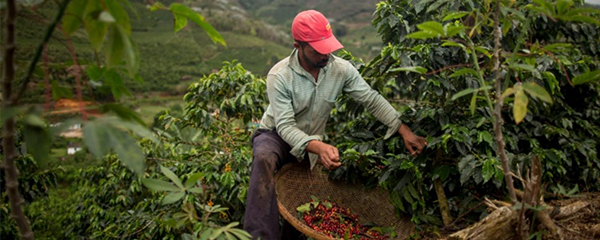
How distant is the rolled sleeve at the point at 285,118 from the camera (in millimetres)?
2338

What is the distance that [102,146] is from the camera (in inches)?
35.7

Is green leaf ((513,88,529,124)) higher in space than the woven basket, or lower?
higher

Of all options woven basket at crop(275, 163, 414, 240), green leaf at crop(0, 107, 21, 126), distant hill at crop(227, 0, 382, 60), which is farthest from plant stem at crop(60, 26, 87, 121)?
distant hill at crop(227, 0, 382, 60)

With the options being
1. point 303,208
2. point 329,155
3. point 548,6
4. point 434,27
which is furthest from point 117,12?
point 303,208

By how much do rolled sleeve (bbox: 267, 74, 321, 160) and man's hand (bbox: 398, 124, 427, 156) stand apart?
446 millimetres

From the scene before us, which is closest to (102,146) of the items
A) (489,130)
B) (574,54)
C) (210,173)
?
(489,130)

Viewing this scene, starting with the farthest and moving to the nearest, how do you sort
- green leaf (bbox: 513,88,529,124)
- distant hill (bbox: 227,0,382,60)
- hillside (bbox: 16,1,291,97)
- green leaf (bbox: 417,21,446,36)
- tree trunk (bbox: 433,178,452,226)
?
distant hill (bbox: 227,0,382,60), hillside (bbox: 16,1,291,97), tree trunk (bbox: 433,178,452,226), green leaf (bbox: 417,21,446,36), green leaf (bbox: 513,88,529,124)

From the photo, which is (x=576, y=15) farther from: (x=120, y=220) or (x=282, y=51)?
(x=282, y=51)

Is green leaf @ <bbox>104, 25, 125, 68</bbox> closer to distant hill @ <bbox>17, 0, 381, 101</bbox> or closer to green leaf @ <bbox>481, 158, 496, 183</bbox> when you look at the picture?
green leaf @ <bbox>481, 158, 496, 183</bbox>

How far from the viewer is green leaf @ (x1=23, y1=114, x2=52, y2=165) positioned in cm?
97

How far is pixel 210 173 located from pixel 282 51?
81.7 ft

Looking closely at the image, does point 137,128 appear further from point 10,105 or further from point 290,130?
point 290,130

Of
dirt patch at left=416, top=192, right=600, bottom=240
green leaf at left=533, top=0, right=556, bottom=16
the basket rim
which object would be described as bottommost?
the basket rim

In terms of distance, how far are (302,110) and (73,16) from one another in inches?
63.6
